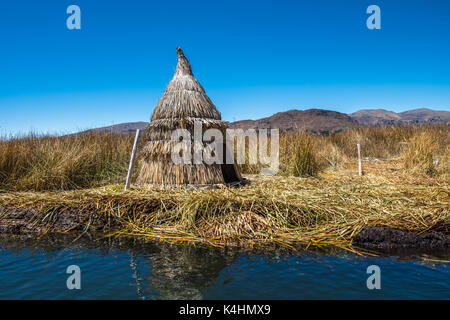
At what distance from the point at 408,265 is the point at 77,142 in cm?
865

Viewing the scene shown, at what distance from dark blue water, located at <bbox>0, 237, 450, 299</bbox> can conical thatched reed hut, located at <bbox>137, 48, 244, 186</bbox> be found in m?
2.50

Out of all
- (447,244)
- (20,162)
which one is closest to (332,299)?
(447,244)

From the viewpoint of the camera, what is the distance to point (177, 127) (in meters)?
6.62

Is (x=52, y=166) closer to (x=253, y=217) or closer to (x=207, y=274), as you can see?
(x=253, y=217)

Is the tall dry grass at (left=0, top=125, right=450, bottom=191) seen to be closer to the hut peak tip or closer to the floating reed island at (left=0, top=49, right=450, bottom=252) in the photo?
the floating reed island at (left=0, top=49, right=450, bottom=252)

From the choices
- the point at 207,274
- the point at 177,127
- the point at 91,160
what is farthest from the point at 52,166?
the point at 207,274

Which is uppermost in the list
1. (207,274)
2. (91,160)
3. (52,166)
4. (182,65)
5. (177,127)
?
(182,65)

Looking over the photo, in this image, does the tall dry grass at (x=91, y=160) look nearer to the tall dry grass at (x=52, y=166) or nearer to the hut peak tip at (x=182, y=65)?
the tall dry grass at (x=52, y=166)

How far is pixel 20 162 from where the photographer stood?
287 inches

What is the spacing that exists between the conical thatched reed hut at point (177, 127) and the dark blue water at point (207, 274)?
2502 millimetres

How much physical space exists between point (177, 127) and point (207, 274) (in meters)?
3.83

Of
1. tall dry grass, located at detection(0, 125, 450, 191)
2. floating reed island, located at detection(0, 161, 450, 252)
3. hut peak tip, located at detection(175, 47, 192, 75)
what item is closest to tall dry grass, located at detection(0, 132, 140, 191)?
tall dry grass, located at detection(0, 125, 450, 191)

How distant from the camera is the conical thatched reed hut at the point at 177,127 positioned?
6543mm
